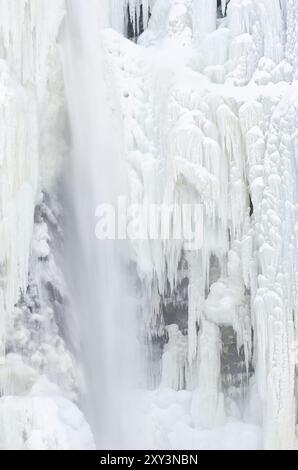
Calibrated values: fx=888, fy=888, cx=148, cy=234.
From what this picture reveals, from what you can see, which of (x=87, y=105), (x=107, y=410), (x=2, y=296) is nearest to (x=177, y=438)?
(x=107, y=410)

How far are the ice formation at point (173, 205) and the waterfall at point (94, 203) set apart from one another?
0.09 ft

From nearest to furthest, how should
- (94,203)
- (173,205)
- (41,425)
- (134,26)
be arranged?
(41,425)
(173,205)
(94,203)
(134,26)

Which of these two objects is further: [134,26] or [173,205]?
[134,26]

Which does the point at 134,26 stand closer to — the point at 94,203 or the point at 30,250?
the point at 94,203

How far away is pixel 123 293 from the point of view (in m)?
10.3

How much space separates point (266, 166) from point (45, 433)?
11.6 feet

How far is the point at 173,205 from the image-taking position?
974 centimetres

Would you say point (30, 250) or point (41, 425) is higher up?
point (30, 250)

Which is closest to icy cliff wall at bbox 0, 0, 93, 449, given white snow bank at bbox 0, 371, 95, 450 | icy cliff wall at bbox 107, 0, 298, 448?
white snow bank at bbox 0, 371, 95, 450

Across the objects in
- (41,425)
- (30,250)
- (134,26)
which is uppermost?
(134,26)

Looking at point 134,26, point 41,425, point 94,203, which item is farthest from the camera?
point 134,26

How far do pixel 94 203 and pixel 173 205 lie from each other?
99 centimetres

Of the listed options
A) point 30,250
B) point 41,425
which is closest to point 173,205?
point 30,250

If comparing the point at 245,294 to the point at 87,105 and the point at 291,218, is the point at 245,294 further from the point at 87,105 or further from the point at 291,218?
the point at 87,105
